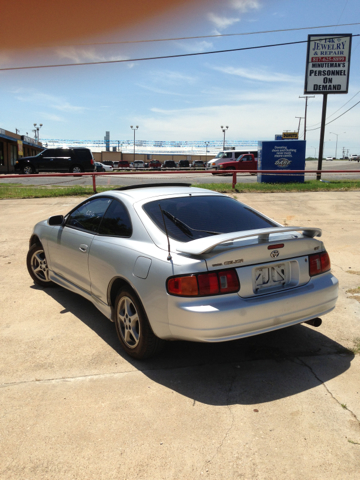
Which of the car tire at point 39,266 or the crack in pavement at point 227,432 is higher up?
the car tire at point 39,266

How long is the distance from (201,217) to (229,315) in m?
1.12

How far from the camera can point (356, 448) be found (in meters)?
2.51

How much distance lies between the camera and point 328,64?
2073 centimetres

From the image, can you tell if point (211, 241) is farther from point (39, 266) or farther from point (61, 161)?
point (61, 161)

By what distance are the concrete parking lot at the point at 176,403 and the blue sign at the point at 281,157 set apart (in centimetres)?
1472

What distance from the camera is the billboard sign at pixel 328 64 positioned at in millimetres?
20344

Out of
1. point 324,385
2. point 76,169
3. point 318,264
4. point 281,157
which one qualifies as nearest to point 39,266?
point 318,264

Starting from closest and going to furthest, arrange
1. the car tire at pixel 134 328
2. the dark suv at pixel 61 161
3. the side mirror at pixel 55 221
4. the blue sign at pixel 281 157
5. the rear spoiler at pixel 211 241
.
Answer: the rear spoiler at pixel 211 241 < the car tire at pixel 134 328 < the side mirror at pixel 55 221 < the blue sign at pixel 281 157 < the dark suv at pixel 61 161

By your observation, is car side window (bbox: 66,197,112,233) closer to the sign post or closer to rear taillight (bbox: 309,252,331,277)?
rear taillight (bbox: 309,252,331,277)

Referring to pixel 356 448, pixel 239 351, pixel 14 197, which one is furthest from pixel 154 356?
pixel 14 197

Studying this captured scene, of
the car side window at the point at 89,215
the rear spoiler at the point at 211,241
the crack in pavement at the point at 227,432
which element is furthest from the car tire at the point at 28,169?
the crack in pavement at the point at 227,432

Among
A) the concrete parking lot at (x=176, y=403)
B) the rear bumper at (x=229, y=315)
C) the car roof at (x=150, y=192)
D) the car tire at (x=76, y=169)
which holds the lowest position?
the concrete parking lot at (x=176, y=403)

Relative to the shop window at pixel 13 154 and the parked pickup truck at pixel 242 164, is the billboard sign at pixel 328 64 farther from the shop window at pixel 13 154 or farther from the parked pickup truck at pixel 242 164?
the shop window at pixel 13 154

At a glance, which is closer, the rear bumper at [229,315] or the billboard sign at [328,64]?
the rear bumper at [229,315]
